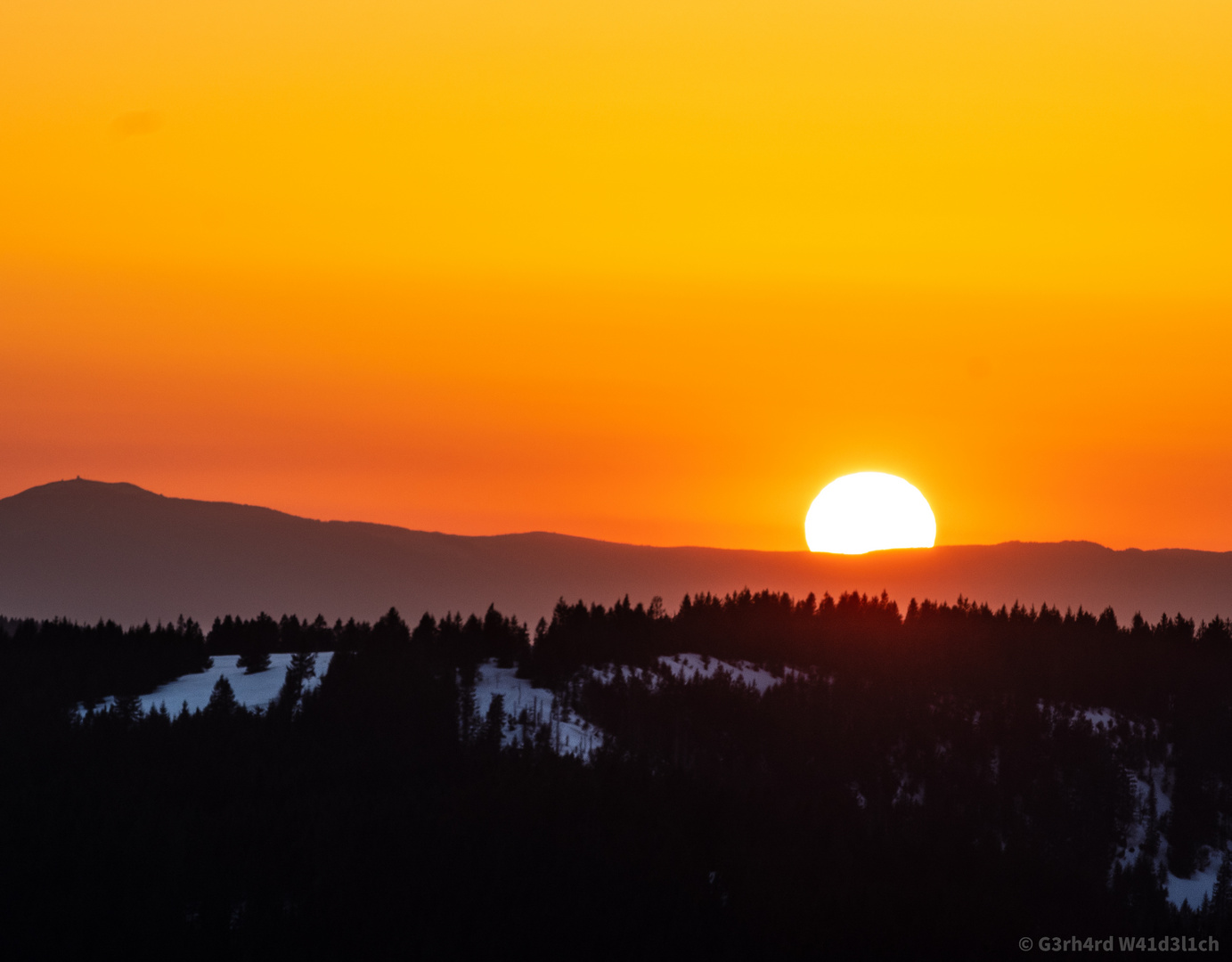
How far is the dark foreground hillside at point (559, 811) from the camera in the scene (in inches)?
3730

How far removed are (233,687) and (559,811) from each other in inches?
1636

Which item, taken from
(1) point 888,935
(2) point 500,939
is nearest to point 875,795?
(1) point 888,935

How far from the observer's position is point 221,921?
3482 inches

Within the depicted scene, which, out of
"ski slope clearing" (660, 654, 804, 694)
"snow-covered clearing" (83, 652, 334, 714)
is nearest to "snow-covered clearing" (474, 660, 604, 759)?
"snow-covered clearing" (83, 652, 334, 714)

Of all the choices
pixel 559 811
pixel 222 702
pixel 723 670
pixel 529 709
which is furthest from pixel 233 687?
pixel 723 670

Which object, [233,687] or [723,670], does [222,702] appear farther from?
[723,670]

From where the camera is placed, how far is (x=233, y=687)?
139000 millimetres

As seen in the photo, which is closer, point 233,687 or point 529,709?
point 233,687

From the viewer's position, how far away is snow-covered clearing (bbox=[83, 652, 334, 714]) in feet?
439

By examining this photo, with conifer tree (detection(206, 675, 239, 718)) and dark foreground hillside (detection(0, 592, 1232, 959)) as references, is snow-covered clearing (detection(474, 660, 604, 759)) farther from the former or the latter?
conifer tree (detection(206, 675, 239, 718))

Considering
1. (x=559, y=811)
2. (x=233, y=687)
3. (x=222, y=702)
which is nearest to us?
(x=559, y=811)

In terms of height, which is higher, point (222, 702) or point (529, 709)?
point (222, 702)

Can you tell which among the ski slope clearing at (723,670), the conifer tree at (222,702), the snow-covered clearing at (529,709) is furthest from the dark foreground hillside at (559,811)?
the ski slope clearing at (723,670)

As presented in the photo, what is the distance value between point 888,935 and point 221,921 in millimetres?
46495
